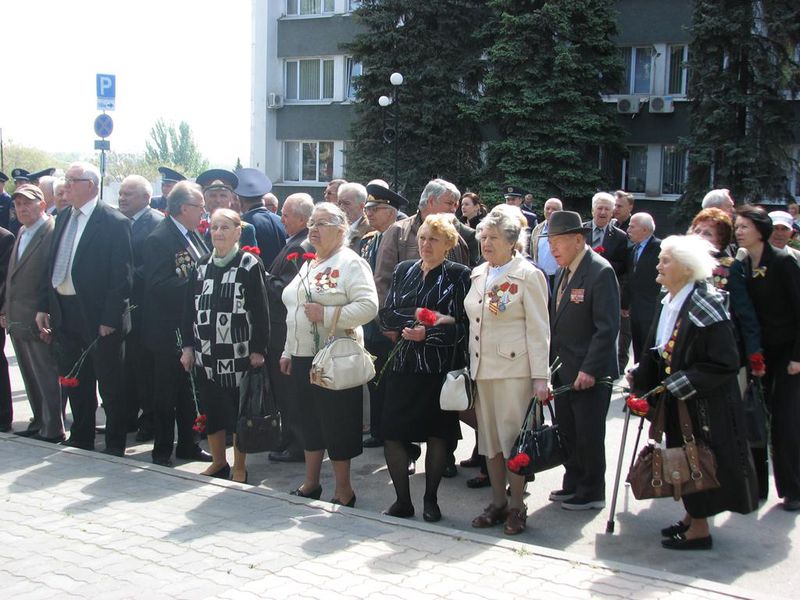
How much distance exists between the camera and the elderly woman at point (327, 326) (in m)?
5.91

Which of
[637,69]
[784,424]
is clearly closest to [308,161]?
[637,69]

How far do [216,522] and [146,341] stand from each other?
7.55ft

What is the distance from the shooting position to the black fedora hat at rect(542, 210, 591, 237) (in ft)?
19.6

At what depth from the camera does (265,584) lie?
4555mm

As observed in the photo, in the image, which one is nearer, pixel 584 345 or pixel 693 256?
pixel 693 256

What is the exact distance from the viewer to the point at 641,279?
10133 mm

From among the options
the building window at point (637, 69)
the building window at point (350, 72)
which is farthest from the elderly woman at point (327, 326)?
→ the building window at point (350, 72)

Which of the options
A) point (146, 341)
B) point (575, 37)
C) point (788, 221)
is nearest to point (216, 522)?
point (146, 341)

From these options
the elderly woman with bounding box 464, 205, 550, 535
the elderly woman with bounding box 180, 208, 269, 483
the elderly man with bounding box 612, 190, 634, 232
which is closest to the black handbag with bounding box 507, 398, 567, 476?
the elderly woman with bounding box 464, 205, 550, 535

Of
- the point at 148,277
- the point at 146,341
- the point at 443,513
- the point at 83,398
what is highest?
the point at 148,277

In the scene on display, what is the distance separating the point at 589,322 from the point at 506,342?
0.81 meters

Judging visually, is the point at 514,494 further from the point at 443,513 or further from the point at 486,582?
the point at 486,582

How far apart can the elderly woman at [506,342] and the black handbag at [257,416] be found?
162 centimetres

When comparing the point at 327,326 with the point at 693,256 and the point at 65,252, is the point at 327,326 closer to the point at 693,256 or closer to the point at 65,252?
the point at 693,256
